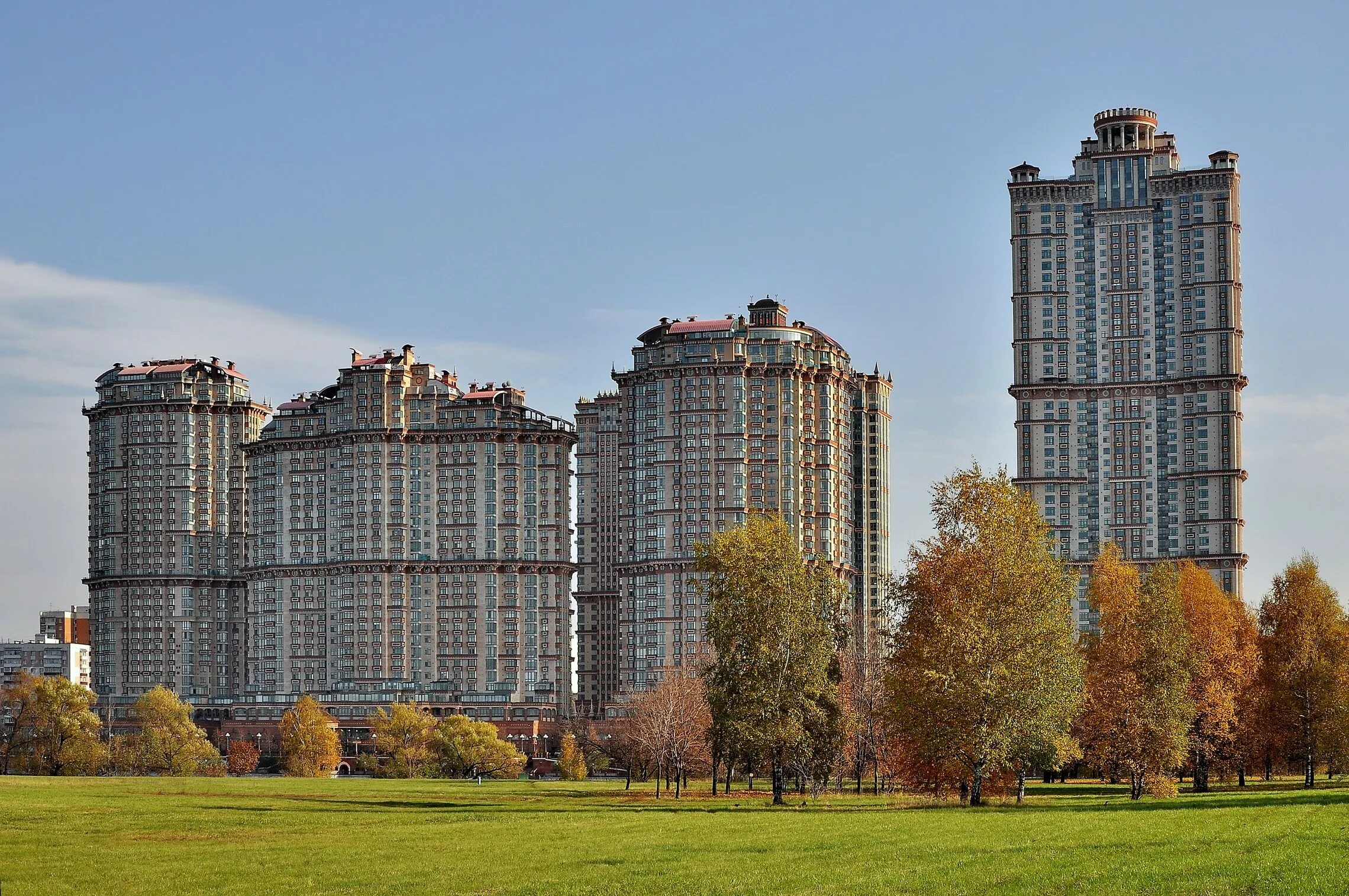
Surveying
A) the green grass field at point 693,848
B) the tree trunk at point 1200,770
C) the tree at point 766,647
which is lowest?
the tree trunk at point 1200,770

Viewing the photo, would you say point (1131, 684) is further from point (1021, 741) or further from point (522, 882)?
point (522, 882)

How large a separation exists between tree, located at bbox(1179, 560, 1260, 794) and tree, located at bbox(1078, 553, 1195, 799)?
310 inches

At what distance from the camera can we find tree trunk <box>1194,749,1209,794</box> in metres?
125

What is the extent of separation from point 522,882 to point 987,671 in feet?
145

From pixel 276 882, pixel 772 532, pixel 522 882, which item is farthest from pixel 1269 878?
pixel 772 532

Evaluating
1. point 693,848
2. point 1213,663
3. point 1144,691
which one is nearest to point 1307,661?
point 1213,663

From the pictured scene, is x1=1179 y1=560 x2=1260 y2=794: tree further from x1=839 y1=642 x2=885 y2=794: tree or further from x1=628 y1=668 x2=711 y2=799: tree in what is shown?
x1=628 y1=668 x2=711 y2=799: tree

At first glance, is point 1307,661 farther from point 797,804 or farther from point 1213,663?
point 797,804

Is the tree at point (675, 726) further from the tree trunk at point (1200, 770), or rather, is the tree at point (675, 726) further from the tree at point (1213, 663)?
the tree trunk at point (1200, 770)

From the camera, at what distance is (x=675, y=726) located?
472 ft

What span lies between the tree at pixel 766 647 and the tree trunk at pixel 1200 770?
1170 inches

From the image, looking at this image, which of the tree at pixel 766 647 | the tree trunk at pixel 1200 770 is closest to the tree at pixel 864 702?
the tree trunk at pixel 1200 770

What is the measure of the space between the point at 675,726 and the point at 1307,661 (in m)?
47.7

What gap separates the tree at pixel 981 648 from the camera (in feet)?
311
